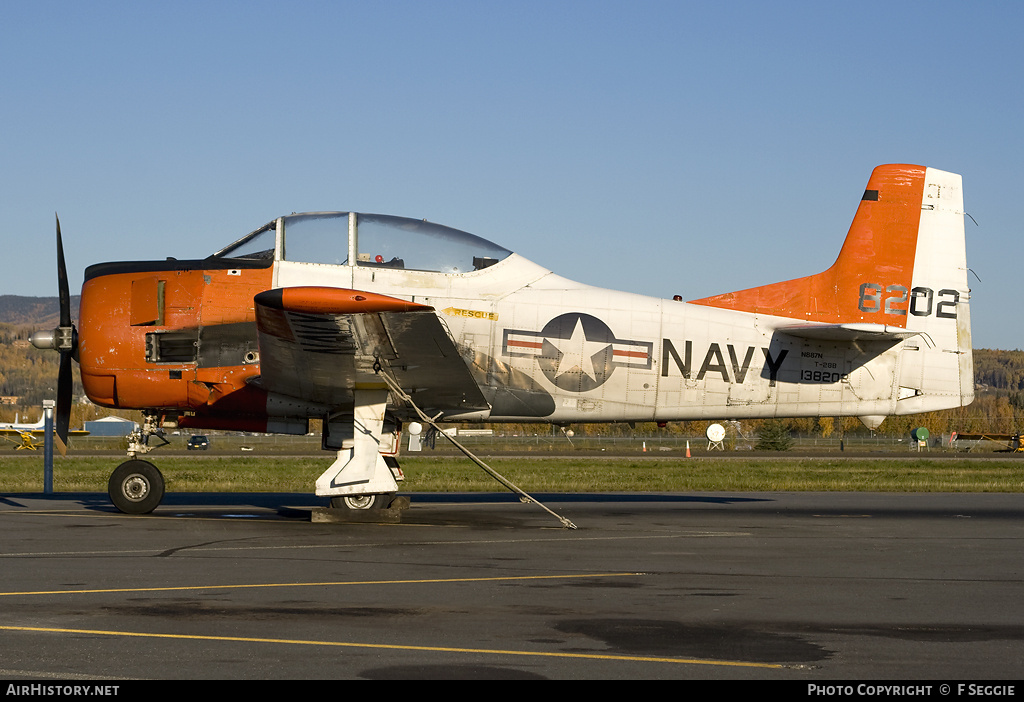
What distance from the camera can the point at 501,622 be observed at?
20.6 feet

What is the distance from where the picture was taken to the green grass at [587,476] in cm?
2039

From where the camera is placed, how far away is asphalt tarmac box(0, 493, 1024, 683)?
5137mm

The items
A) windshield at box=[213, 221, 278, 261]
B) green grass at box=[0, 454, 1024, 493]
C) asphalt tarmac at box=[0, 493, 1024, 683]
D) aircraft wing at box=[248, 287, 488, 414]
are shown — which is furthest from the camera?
green grass at box=[0, 454, 1024, 493]

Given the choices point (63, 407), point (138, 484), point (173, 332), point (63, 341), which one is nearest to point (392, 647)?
point (173, 332)

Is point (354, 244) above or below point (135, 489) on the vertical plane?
above

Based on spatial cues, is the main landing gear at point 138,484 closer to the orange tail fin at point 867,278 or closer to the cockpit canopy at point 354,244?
the cockpit canopy at point 354,244

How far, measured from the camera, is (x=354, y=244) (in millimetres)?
12125

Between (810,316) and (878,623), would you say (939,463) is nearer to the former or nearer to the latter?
(810,316)

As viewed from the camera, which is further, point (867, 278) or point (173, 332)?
point (867, 278)

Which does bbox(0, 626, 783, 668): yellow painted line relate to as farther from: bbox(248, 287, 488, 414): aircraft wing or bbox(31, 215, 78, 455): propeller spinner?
bbox(31, 215, 78, 455): propeller spinner

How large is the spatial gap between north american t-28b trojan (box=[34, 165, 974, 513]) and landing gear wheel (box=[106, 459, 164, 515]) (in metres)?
0.03

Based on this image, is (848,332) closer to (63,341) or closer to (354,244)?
(354,244)

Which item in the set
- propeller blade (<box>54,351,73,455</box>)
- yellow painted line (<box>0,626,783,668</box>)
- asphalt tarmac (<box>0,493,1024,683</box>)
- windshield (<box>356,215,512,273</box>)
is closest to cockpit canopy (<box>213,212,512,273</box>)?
windshield (<box>356,215,512,273</box>)

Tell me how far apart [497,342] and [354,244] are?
218 centimetres
